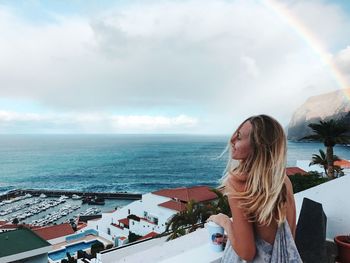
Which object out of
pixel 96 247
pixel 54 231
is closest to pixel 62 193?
pixel 54 231

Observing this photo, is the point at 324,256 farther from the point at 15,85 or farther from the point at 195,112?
the point at 195,112

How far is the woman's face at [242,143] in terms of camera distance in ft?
3.04

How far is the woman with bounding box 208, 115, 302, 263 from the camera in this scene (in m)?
0.85

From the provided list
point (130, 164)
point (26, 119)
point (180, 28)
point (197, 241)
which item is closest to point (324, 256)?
point (197, 241)

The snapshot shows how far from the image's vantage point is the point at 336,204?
2057 millimetres

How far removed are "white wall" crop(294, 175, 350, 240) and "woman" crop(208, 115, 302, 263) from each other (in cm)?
A: 123

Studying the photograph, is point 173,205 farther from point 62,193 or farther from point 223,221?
point 62,193

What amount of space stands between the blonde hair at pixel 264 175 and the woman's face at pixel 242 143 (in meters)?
0.01

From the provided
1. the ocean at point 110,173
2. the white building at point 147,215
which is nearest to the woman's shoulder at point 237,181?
the white building at point 147,215

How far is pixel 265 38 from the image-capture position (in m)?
16.5

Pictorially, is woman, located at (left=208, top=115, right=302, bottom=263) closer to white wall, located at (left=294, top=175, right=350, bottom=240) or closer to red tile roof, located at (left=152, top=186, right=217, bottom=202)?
white wall, located at (left=294, top=175, right=350, bottom=240)

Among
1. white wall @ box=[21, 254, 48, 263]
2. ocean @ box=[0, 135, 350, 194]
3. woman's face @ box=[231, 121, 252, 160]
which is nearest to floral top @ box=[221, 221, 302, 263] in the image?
woman's face @ box=[231, 121, 252, 160]

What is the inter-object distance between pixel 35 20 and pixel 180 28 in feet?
50.0

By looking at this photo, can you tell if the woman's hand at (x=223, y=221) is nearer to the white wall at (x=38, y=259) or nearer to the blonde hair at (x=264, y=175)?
the blonde hair at (x=264, y=175)
